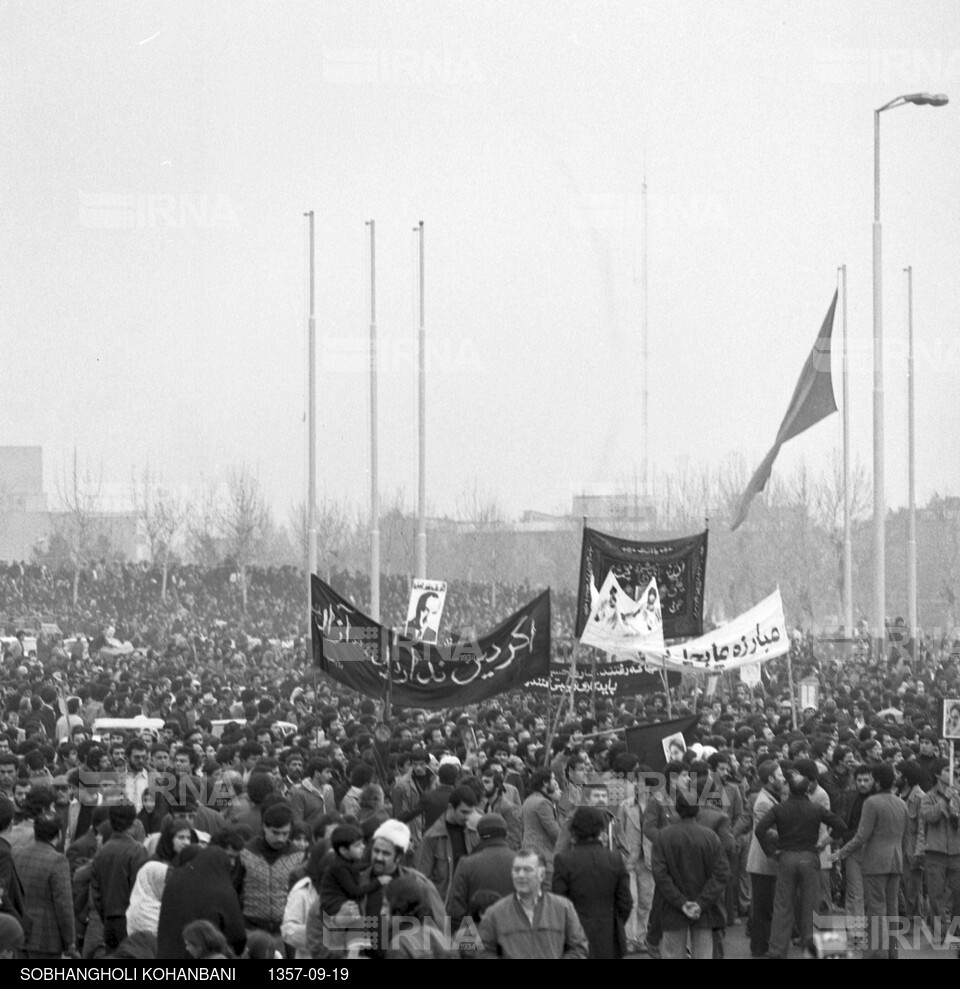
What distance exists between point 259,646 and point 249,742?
23.0 meters

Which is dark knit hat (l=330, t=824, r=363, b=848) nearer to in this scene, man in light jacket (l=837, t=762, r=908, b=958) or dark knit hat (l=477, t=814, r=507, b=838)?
dark knit hat (l=477, t=814, r=507, b=838)

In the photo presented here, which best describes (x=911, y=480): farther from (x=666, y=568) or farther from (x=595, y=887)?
(x=595, y=887)

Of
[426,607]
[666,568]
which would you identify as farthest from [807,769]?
[426,607]

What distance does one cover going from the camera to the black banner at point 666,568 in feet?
64.3

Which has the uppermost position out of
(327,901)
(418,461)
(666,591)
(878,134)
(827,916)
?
(878,134)

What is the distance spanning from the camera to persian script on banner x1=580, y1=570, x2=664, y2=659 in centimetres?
1769

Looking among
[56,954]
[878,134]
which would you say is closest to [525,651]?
[56,954]

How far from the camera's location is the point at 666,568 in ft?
66.3

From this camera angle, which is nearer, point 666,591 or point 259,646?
point 666,591

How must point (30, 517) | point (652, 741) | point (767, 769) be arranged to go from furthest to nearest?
point (30, 517) → point (652, 741) → point (767, 769)

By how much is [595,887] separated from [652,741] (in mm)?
5323

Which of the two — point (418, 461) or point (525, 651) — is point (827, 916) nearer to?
point (525, 651)

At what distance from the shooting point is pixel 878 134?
3616cm

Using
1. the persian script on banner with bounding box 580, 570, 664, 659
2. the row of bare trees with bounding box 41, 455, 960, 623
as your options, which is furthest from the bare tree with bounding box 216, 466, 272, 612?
the persian script on banner with bounding box 580, 570, 664, 659
